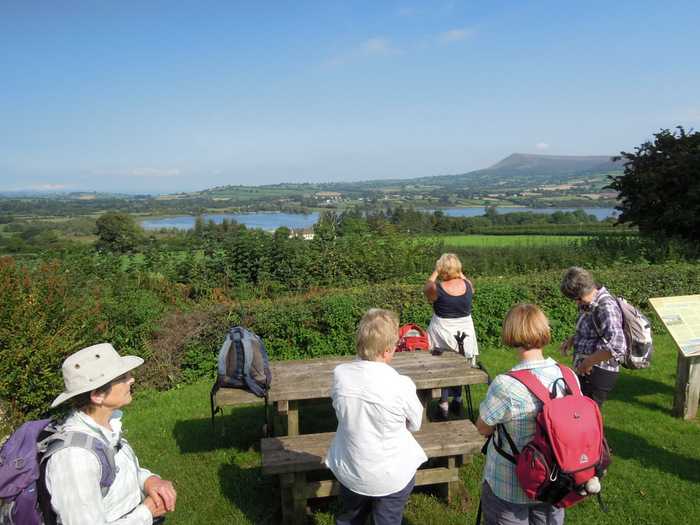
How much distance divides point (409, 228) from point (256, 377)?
943 cm

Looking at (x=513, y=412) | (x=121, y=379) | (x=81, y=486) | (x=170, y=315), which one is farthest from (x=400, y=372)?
(x=170, y=315)

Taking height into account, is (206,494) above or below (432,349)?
below

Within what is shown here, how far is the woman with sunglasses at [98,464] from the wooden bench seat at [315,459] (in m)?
1.28

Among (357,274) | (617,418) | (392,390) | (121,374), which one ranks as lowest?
(617,418)

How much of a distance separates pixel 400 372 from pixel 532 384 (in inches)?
81.6

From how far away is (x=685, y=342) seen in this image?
213 inches

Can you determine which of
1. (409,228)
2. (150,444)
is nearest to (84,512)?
(150,444)

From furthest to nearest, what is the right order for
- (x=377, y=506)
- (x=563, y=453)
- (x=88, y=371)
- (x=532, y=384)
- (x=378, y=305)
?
1. (x=378, y=305)
2. (x=377, y=506)
3. (x=532, y=384)
4. (x=563, y=453)
5. (x=88, y=371)

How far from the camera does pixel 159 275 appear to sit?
31.6 ft

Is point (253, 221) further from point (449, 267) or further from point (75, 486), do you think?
point (75, 486)

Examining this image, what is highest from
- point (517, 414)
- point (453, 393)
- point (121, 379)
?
point (121, 379)

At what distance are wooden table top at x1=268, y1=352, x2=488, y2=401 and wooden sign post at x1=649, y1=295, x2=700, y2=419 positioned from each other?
263cm

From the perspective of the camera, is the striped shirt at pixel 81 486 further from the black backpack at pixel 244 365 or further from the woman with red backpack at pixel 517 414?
the black backpack at pixel 244 365

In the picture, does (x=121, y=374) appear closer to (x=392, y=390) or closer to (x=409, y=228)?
(x=392, y=390)
